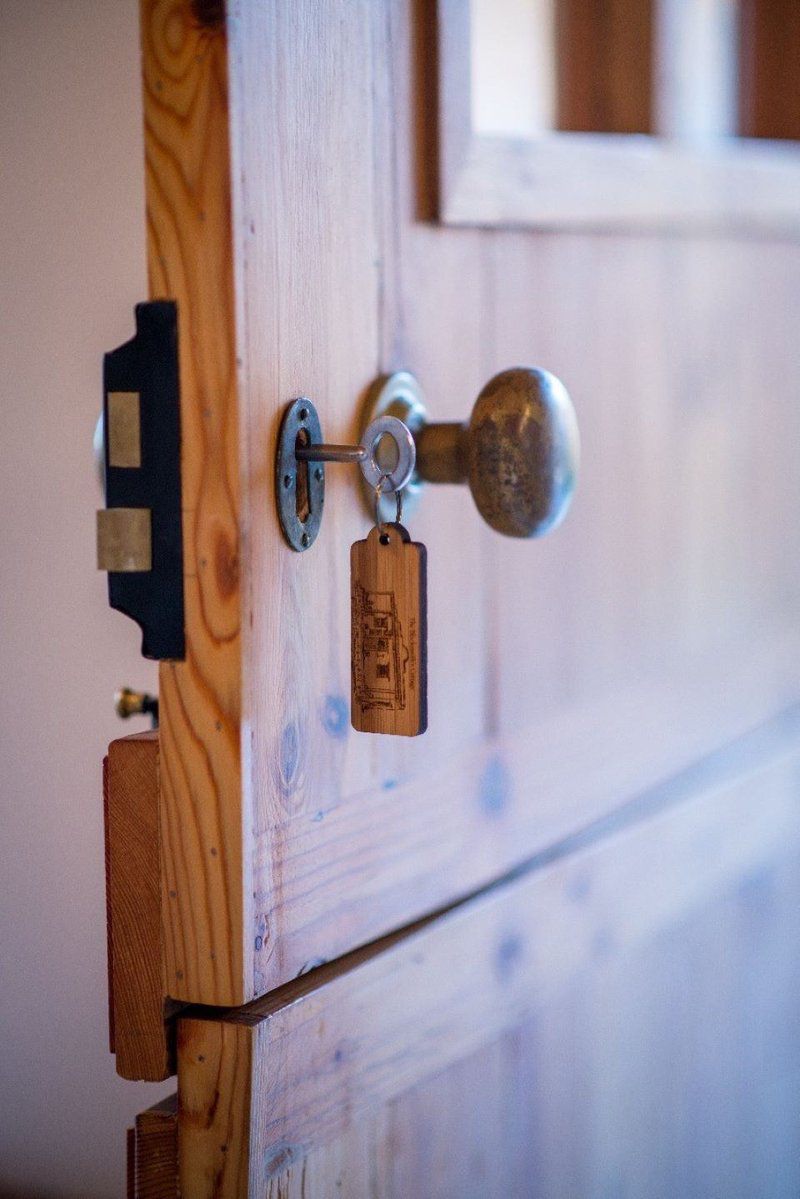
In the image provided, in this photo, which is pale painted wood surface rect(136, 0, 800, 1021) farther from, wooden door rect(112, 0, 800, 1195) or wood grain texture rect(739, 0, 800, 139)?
wood grain texture rect(739, 0, 800, 139)

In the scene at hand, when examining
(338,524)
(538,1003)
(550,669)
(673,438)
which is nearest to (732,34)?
(673,438)

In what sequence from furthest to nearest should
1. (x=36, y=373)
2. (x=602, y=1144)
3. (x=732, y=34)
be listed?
1. (x=36, y=373)
2. (x=732, y=34)
3. (x=602, y=1144)

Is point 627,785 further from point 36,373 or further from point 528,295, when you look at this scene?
point 36,373

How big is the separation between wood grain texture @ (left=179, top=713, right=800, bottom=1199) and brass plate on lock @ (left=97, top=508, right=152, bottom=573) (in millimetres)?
206

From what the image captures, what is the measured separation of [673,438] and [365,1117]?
0.54 metres

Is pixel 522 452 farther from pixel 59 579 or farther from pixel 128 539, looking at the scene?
pixel 59 579

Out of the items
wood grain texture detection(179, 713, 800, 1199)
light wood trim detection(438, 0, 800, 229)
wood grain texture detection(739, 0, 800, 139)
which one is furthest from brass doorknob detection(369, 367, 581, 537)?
wood grain texture detection(739, 0, 800, 139)

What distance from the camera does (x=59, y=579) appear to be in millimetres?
1277

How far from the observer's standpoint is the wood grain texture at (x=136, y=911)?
51 centimetres

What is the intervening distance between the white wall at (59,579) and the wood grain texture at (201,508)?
763mm

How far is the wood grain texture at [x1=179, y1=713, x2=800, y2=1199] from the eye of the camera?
0.54 meters

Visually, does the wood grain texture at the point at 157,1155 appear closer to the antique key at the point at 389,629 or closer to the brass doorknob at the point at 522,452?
the antique key at the point at 389,629

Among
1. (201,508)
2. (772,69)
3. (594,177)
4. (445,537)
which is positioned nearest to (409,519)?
(445,537)

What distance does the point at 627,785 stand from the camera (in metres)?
0.86
